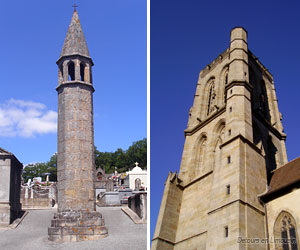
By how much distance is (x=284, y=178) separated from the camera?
21.4m

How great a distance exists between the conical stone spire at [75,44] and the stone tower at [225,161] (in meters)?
10.2

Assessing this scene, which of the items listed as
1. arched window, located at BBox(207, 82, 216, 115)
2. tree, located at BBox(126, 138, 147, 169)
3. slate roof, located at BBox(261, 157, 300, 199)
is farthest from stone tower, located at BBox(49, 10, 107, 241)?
tree, located at BBox(126, 138, 147, 169)

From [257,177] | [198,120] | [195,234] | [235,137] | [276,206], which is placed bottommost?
[195,234]

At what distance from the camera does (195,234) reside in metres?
22.6

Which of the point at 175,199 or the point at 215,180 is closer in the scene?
the point at 215,180

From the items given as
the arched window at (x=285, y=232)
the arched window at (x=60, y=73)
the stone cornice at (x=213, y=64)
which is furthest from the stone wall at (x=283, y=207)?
the stone cornice at (x=213, y=64)

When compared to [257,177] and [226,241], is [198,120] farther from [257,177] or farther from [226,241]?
[226,241]

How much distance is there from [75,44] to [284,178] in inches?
647

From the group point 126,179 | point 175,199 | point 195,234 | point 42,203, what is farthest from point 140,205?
point 126,179

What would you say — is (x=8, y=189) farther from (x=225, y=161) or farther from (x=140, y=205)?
(x=225, y=161)

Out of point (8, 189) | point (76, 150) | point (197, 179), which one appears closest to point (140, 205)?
point (197, 179)

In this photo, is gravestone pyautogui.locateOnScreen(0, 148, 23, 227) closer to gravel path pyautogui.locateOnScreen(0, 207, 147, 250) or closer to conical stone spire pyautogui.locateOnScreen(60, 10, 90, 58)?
gravel path pyautogui.locateOnScreen(0, 207, 147, 250)

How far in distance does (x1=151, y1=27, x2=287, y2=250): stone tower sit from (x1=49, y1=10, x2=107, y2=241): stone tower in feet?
14.9

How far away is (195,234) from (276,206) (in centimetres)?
520
